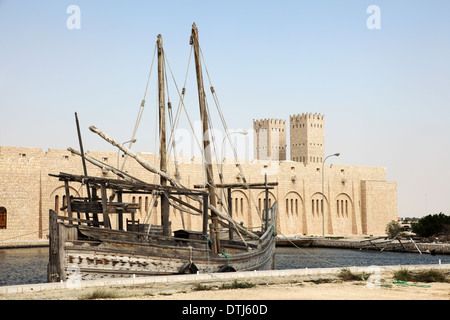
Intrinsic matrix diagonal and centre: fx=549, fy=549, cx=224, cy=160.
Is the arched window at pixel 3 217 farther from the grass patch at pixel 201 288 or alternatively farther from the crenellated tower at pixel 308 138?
the crenellated tower at pixel 308 138

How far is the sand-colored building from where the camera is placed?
1603 inches

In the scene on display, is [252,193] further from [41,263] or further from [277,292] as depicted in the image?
[277,292]

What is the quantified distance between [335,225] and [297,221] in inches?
216

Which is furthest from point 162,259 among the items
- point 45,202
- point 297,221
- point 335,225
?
point 335,225

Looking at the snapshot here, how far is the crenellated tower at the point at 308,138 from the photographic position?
8619 centimetres

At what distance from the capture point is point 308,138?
86.1m

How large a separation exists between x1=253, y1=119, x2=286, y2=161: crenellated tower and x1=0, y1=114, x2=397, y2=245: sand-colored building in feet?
79.2

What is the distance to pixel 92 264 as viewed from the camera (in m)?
15.0

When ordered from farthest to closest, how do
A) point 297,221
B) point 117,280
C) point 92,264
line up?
point 297,221, point 92,264, point 117,280

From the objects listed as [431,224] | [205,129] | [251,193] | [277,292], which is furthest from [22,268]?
[431,224]

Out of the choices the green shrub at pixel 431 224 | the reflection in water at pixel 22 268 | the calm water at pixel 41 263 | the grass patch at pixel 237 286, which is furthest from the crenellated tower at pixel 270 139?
the grass patch at pixel 237 286

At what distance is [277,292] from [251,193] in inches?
1612
